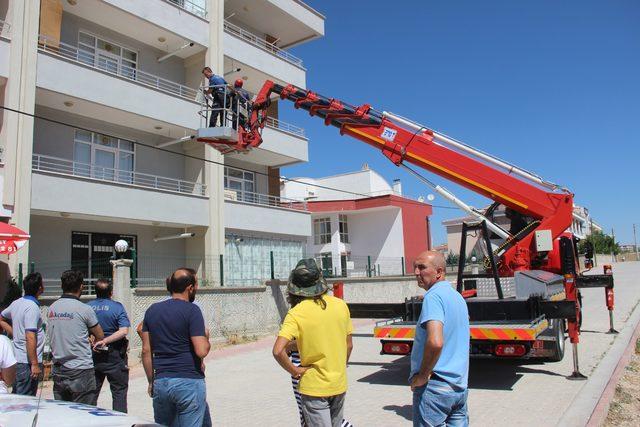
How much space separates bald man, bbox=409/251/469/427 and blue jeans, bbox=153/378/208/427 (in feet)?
5.08

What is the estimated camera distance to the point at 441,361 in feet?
11.8

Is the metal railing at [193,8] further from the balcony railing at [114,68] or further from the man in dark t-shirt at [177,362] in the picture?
the man in dark t-shirt at [177,362]

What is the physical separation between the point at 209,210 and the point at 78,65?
6400 mm

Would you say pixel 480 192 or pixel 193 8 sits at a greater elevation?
pixel 193 8

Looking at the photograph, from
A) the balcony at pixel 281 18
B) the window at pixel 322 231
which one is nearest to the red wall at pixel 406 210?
the window at pixel 322 231

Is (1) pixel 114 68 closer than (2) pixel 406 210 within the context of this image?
Yes

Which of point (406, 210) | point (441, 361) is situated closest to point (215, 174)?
point (441, 361)

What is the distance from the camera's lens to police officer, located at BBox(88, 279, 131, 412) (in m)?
5.47

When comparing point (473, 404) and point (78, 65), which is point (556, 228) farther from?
point (78, 65)

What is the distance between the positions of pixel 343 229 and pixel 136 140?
2405 centimetres

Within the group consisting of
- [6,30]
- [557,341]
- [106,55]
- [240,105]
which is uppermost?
[106,55]

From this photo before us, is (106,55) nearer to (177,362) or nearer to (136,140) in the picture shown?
(136,140)

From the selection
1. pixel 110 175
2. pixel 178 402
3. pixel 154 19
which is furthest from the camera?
pixel 110 175

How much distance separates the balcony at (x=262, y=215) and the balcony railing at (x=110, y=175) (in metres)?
1.44
